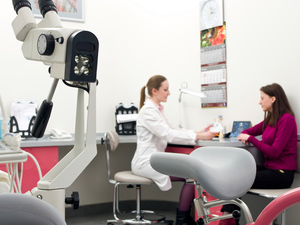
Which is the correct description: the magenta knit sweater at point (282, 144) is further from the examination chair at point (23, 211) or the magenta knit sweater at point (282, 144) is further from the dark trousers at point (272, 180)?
the examination chair at point (23, 211)

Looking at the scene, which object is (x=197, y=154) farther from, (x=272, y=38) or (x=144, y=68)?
(x=144, y=68)

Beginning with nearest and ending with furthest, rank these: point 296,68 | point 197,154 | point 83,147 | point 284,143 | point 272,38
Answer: point 83,147 < point 197,154 < point 284,143 < point 296,68 < point 272,38

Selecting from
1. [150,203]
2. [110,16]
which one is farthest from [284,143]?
[110,16]

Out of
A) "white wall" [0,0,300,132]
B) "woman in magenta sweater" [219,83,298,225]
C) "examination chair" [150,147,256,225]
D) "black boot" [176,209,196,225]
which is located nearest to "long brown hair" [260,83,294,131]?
"woman in magenta sweater" [219,83,298,225]

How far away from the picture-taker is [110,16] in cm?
380

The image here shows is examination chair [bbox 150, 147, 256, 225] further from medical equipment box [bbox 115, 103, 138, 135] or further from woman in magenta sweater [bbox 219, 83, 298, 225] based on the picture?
medical equipment box [bbox 115, 103, 138, 135]

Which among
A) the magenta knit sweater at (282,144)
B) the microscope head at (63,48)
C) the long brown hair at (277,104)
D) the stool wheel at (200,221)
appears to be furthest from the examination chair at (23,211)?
the long brown hair at (277,104)

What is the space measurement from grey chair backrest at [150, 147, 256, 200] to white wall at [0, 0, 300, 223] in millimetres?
1556

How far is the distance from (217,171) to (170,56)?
2683 millimetres

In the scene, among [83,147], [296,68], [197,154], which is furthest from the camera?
[296,68]

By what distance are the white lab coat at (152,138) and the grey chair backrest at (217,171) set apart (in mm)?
1450

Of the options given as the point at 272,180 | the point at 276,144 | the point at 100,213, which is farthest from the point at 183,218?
the point at 100,213

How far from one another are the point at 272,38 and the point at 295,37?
0.22 meters

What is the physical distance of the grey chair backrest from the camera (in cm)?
122
